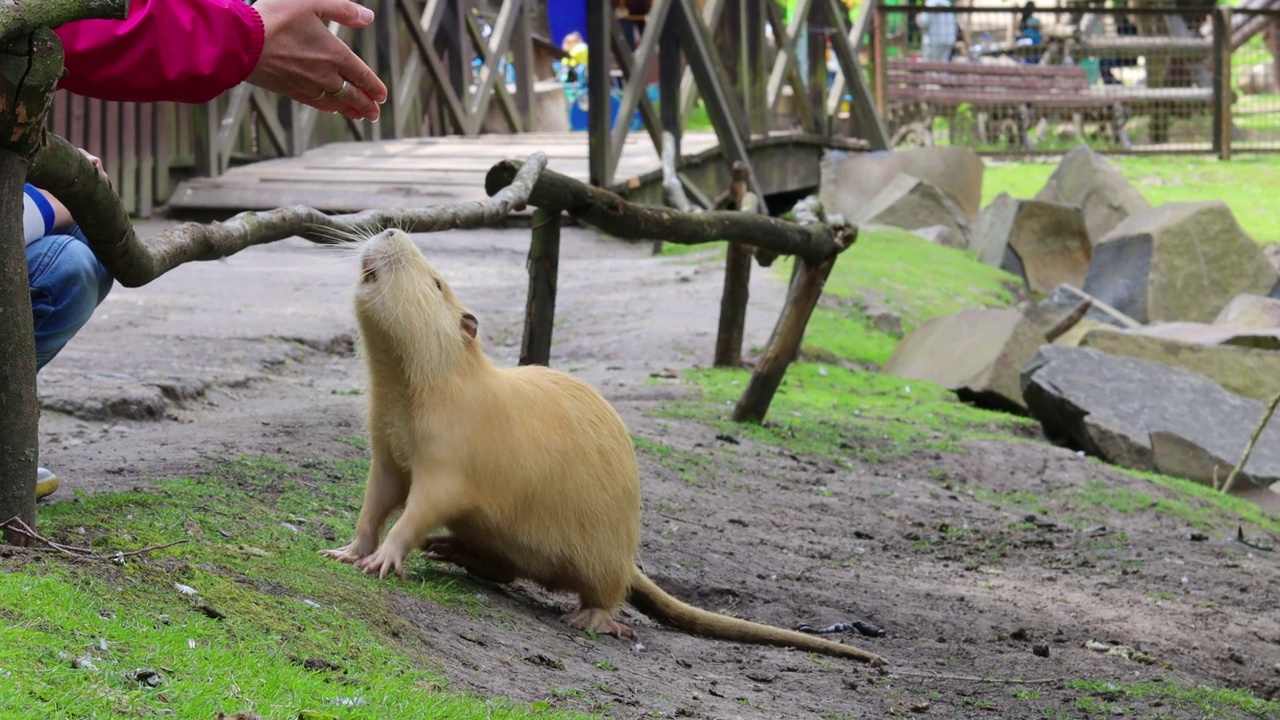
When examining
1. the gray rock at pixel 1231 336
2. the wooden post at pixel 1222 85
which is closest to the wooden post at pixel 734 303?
the gray rock at pixel 1231 336

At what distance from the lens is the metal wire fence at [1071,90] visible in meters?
20.9

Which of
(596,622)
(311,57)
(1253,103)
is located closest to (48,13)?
(311,57)

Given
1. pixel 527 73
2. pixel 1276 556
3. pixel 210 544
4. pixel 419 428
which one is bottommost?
pixel 1276 556

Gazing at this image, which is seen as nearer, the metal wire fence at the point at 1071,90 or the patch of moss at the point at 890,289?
the patch of moss at the point at 890,289

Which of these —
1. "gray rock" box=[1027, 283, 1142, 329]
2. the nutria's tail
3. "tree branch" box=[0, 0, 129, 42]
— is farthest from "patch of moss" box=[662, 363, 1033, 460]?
"tree branch" box=[0, 0, 129, 42]

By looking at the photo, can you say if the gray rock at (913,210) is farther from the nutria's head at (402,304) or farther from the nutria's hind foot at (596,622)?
the nutria's head at (402,304)

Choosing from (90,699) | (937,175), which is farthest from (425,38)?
(90,699)

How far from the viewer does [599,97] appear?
1219 centimetres

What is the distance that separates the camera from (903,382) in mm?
9047

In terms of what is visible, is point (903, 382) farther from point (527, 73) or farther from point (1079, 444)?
point (527, 73)

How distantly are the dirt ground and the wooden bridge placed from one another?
3522mm

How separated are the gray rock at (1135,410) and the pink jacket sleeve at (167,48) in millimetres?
5895

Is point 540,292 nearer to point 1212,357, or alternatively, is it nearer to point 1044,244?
point 1212,357

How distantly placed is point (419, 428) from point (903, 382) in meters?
6.00
